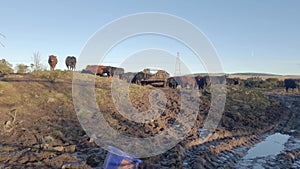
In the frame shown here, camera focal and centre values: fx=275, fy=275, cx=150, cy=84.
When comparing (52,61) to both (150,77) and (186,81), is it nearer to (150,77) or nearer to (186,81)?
(150,77)

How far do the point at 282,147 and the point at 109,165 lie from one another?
28.6 ft

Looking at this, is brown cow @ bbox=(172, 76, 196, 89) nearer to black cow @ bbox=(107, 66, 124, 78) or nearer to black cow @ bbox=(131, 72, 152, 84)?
black cow @ bbox=(131, 72, 152, 84)

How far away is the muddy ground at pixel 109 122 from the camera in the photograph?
6977 mm

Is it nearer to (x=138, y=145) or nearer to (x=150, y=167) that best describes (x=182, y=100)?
(x=138, y=145)

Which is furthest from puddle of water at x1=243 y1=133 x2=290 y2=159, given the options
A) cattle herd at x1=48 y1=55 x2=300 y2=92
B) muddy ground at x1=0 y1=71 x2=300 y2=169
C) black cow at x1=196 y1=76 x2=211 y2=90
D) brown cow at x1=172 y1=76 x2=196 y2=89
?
black cow at x1=196 y1=76 x2=211 y2=90

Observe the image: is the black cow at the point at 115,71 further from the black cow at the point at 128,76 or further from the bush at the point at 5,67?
the bush at the point at 5,67

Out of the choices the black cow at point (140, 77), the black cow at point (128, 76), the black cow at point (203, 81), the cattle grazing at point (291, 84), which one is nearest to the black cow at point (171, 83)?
the black cow at point (140, 77)

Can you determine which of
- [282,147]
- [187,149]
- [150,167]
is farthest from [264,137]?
[150,167]

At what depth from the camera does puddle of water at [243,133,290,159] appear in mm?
9534

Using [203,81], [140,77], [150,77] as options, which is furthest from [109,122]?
[203,81]

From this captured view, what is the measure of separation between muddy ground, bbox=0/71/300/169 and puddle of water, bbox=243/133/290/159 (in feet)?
0.86

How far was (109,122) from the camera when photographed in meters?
10.5

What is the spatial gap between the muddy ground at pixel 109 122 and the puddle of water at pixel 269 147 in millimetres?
261

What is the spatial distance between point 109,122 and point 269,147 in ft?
20.4
